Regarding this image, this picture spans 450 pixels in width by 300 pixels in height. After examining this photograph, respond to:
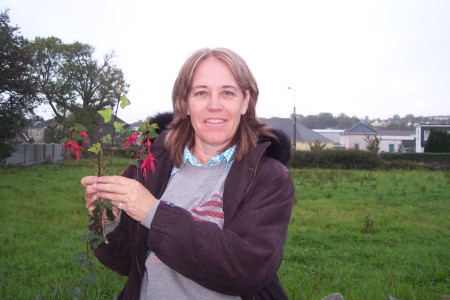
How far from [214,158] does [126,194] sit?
692mm

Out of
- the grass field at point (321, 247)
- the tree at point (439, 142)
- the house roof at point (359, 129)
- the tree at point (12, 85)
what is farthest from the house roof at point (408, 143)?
the grass field at point (321, 247)

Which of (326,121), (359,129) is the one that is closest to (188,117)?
(359,129)

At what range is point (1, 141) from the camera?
91.9 ft

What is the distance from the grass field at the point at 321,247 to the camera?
564 cm

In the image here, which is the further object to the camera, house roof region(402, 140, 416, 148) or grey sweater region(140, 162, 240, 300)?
house roof region(402, 140, 416, 148)

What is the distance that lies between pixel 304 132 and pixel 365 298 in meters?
77.4

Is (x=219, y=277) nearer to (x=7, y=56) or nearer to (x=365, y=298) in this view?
(x=365, y=298)

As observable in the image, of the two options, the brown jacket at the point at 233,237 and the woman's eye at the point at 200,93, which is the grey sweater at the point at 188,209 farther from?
the woman's eye at the point at 200,93

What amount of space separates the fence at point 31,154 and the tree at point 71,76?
318 inches

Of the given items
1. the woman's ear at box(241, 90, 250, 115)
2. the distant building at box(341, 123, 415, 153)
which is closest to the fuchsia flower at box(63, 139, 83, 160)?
the woman's ear at box(241, 90, 250, 115)

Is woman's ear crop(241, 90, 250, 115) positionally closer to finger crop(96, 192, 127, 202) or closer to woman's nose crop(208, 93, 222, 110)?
woman's nose crop(208, 93, 222, 110)

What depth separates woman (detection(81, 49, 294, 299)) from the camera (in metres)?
2.04

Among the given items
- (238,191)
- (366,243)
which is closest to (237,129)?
(238,191)

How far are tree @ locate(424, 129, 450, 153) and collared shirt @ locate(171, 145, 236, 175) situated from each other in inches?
2192
